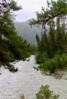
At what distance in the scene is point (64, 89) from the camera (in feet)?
39.1

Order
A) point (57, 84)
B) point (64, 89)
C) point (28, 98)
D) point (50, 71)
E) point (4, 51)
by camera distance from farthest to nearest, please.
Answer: point (50, 71)
point (57, 84)
point (64, 89)
point (28, 98)
point (4, 51)

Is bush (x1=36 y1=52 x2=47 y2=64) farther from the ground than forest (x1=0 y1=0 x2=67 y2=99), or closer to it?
farther from the ground

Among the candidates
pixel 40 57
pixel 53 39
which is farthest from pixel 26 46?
pixel 40 57

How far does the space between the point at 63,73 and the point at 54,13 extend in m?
8.41

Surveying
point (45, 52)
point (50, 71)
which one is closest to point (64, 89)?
point (50, 71)

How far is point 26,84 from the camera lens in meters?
13.1

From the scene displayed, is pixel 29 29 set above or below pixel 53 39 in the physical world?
above

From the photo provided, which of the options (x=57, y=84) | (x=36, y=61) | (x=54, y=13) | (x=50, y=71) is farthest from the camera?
(x=36, y=61)

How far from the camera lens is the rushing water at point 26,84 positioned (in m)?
11.1

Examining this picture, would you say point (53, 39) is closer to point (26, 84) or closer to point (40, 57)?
point (40, 57)

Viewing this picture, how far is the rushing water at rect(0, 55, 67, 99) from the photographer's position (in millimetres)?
11055

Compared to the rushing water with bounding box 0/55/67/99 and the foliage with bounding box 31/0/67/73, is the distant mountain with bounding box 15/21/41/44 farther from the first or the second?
the rushing water with bounding box 0/55/67/99

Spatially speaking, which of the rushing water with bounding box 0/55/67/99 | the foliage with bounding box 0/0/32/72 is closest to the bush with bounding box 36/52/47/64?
the rushing water with bounding box 0/55/67/99

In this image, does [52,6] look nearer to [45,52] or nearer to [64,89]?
[64,89]
